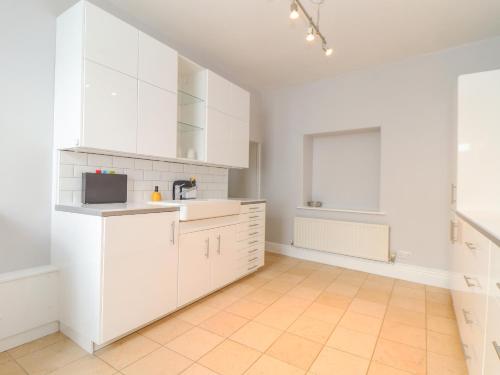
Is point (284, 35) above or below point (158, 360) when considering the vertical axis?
above

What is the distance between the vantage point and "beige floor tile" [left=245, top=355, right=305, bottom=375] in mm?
1544

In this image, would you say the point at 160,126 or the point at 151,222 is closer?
the point at 151,222

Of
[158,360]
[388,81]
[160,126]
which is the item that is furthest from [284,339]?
[388,81]

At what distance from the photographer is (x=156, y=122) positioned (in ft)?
7.43

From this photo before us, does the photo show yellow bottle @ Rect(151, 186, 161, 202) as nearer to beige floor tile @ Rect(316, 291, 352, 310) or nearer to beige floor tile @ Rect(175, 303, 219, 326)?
beige floor tile @ Rect(175, 303, 219, 326)

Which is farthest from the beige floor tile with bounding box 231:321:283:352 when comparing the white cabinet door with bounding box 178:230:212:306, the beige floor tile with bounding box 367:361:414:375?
the beige floor tile with bounding box 367:361:414:375

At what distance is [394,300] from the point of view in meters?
2.60

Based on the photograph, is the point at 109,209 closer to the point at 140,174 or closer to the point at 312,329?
the point at 140,174

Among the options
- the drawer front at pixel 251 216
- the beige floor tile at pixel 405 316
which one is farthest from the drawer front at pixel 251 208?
the beige floor tile at pixel 405 316

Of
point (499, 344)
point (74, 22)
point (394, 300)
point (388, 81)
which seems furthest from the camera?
point (388, 81)

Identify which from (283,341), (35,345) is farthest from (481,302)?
(35,345)

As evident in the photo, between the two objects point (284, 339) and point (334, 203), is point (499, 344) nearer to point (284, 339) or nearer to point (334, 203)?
point (284, 339)

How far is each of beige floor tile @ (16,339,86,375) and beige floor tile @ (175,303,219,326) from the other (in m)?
0.73

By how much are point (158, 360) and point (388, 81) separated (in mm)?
3813
